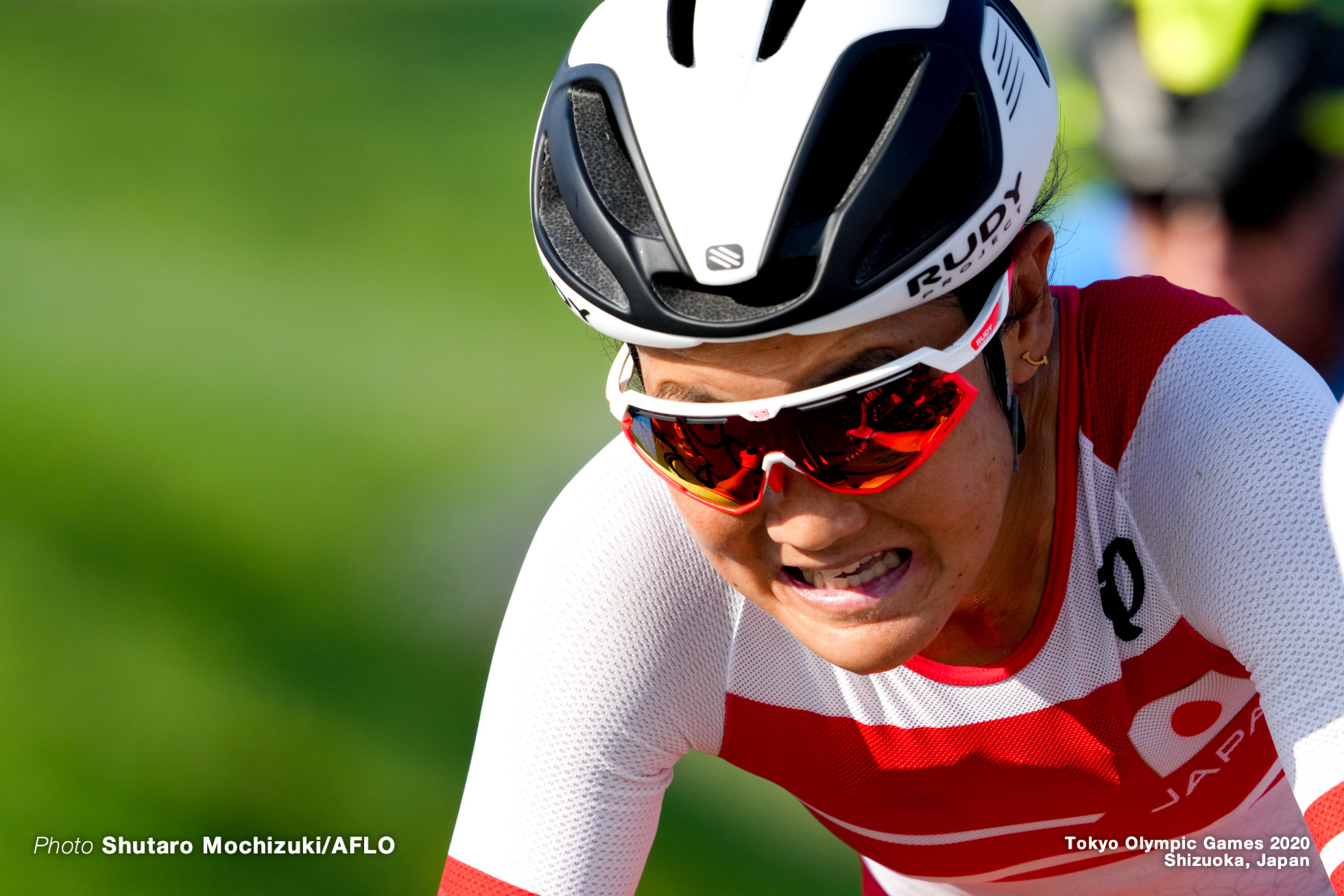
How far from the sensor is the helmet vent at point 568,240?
153 cm

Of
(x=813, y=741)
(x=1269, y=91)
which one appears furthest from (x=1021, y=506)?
(x=1269, y=91)

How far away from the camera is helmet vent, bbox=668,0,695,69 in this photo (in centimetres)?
152

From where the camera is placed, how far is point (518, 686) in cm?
185

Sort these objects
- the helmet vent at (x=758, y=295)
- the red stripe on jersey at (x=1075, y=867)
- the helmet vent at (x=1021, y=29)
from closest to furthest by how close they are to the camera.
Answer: the helmet vent at (x=758, y=295), the helmet vent at (x=1021, y=29), the red stripe on jersey at (x=1075, y=867)

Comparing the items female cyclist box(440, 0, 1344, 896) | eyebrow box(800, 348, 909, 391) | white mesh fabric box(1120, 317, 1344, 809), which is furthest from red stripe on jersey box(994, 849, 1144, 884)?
eyebrow box(800, 348, 909, 391)

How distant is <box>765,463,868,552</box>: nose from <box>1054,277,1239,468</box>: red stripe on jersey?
14.9 inches

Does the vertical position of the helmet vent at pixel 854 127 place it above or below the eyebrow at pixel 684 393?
above

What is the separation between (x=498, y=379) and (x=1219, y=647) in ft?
15.6

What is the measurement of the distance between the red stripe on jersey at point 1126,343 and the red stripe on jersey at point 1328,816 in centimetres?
46

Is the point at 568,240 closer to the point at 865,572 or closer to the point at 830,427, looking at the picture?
the point at 830,427

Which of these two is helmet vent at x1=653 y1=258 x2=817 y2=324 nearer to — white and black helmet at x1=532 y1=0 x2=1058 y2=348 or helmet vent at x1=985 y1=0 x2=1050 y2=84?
white and black helmet at x1=532 y1=0 x2=1058 y2=348

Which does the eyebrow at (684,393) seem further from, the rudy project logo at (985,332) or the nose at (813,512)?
the rudy project logo at (985,332)

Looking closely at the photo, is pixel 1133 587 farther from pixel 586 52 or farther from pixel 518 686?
pixel 586 52

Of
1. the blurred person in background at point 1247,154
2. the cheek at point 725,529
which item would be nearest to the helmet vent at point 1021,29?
the cheek at point 725,529
